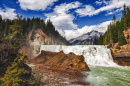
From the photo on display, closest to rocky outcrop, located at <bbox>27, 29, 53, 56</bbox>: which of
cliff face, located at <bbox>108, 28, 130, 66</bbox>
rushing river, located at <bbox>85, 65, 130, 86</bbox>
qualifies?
cliff face, located at <bbox>108, 28, 130, 66</bbox>

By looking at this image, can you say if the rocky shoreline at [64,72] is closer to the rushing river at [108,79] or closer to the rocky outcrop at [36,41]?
the rushing river at [108,79]

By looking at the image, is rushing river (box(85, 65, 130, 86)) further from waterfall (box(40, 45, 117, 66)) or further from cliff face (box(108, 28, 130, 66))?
cliff face (box(108, 28, 130, 66))

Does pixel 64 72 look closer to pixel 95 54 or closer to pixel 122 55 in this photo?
pixel 95 54

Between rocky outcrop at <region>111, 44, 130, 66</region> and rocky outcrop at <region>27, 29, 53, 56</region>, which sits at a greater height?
rocky outcrop at <region>27, 29, 53, 56</region>

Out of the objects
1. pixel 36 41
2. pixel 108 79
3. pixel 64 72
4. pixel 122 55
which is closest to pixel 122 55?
pixel 122 55

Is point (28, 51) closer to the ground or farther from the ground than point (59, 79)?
farther from the ground

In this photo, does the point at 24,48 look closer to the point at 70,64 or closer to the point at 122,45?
the point at 70,64

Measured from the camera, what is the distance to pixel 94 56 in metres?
31.1

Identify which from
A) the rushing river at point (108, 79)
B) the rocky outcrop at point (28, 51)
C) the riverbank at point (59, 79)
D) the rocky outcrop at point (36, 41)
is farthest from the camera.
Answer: the rocky outcrop at point (36, 41)

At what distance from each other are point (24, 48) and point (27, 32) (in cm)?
1343

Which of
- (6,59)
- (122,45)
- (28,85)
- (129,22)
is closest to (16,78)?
(28,85)

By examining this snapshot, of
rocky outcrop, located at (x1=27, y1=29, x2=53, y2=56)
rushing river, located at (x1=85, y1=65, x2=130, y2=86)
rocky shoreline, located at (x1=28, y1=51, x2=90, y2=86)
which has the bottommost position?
rushing river, located at (x1=85, y1=65, x2=130, y2=86)

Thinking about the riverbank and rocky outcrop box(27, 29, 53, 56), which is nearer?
the riverbank

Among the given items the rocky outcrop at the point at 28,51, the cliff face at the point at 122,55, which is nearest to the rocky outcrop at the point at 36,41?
the rocky outcrop at the point at 28,51
